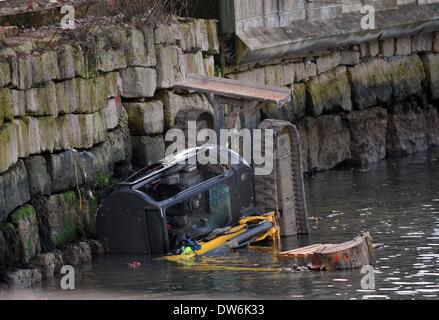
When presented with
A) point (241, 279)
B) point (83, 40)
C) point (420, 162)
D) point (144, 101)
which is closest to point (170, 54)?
point (144, 101)

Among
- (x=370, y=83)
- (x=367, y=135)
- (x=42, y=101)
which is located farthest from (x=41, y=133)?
(x=370, y=83)

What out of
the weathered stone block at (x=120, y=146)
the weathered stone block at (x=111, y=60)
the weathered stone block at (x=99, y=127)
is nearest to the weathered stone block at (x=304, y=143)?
the weathered stone block at (x=120, y=146)

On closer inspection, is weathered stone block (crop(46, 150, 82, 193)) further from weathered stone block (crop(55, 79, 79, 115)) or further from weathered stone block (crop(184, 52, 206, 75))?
weathered stone block (crop(184, 52, 206, 75))

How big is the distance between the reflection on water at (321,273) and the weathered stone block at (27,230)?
1.94 ft

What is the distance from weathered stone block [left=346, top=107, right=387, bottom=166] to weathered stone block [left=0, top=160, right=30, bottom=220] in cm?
1194

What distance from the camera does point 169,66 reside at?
24453 millimetres

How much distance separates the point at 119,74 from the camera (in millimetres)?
23516

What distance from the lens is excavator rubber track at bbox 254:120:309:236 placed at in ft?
74.5

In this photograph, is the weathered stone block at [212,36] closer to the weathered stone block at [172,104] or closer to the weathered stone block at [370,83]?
the weathered stone block at [172,104]

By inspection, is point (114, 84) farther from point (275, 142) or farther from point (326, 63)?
point (326, 63)

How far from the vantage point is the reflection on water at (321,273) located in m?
18.5

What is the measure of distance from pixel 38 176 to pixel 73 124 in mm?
1474

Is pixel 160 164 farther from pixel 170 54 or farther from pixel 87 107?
pixel 170 54

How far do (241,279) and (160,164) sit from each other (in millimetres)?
2793
